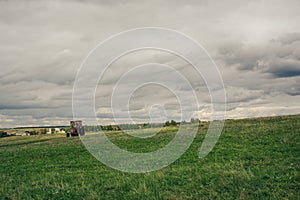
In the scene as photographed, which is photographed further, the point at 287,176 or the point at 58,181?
the point at 58,181

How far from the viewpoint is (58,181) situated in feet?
60.6

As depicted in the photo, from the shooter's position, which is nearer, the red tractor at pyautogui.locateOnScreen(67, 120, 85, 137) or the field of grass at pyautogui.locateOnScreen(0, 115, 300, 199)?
the field of grass at pyautogui.locateOnScreen(0, 115, 300, 199)

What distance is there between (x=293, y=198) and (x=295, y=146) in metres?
10.1

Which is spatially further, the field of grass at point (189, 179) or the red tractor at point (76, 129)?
the red tractor at point (76, 129)

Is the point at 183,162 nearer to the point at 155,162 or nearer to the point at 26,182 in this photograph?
the point at 155,162

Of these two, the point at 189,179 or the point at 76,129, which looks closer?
the point at 189,179

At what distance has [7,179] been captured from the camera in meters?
21.1

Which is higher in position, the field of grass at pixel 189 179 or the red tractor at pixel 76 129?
the red tractor at pixel 76 129

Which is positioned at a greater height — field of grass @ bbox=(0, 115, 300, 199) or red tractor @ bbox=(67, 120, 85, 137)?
red tractor @ bbox=(67, 120, 85, 137)

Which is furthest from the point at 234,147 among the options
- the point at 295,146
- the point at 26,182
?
the point at 26,182

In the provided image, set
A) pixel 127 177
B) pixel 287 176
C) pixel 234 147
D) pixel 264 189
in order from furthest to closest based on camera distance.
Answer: pixel 234 147
pixel 127 177
pixel 287 176
pixel 264 189

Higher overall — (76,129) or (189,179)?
(76,129)

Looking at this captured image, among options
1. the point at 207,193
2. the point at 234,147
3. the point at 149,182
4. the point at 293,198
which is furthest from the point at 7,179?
the point at 293,198

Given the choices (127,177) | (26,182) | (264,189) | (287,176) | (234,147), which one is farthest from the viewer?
(234,147)
